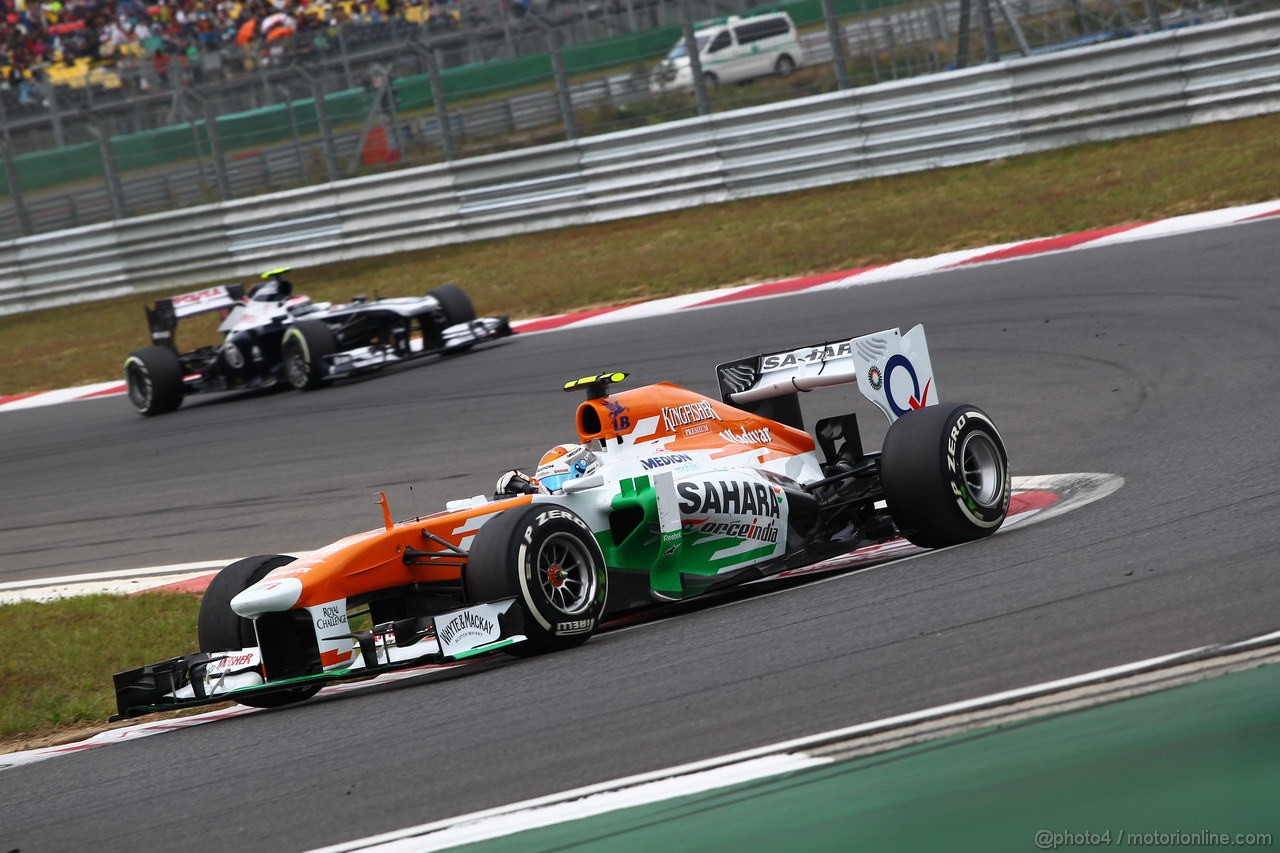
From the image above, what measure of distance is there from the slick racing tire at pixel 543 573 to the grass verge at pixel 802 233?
9.39 meters

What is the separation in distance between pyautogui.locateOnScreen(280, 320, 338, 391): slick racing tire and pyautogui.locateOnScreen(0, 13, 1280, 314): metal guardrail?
618cm

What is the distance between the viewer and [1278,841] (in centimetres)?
346

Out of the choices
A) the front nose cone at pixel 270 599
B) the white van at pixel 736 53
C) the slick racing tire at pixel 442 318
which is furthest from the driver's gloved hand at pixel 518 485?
the white van at pixel 736 53

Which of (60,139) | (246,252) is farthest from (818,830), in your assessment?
(60,139)

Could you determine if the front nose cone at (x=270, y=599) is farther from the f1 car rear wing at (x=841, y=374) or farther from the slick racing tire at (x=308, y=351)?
the slick racing tire at (x=308, y=351)

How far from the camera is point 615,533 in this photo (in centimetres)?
695

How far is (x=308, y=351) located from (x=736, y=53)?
723 centimetres

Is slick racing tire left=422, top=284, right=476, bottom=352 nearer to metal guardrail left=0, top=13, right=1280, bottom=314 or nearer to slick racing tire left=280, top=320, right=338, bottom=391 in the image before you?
slick racing tire left=280, top=320, right=338, bottom=391

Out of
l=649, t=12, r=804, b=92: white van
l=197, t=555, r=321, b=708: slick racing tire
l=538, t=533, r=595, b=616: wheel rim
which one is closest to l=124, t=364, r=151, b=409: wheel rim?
l=649, t=12, r=804, b=92: white van

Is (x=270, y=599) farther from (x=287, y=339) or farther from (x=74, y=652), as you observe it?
(x=287, y=339)

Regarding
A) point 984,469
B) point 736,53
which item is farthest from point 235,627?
point 736,53

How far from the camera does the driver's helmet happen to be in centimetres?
718

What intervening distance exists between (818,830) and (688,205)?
16514mm

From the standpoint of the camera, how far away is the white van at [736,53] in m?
19.0
